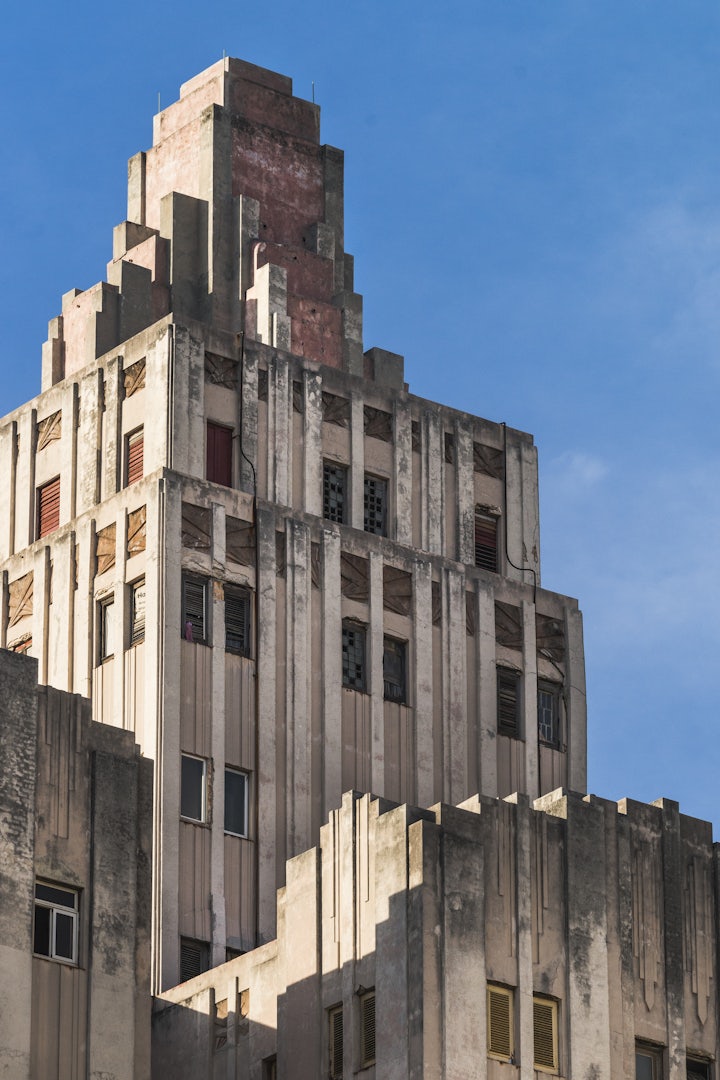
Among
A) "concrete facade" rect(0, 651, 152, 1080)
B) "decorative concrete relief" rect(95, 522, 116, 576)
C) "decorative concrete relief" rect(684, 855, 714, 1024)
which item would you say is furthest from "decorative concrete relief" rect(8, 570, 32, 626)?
"decorative concrete relief" rect(684, 855, 714, 1024)

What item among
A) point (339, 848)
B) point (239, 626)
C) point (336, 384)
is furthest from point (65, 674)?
point (339, 848)

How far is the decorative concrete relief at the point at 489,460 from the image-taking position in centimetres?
10062

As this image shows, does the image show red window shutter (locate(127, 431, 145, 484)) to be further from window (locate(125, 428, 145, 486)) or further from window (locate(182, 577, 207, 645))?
window (locate(182, 577, 207, 645))

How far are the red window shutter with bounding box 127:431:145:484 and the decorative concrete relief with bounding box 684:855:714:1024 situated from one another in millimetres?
24315

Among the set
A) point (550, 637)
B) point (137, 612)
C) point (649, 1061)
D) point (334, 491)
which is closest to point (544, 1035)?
point (649, 1061)

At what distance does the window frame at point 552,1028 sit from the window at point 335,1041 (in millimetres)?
4311

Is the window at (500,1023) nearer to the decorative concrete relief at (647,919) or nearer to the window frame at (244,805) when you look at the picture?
the decorative concrete relief at (647,919)

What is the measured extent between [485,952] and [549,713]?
26.0 meters

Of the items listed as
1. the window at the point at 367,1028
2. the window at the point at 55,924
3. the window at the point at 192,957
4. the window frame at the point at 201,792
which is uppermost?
the window frame at the point at 201,792

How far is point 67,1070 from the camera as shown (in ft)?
231

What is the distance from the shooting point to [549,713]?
9788 cm

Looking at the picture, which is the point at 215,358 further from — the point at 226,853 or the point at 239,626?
the point at 226,853

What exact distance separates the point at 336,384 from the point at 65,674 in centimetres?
1238

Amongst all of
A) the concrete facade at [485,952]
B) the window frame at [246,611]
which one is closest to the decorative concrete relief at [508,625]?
the window frame at [246,611]
